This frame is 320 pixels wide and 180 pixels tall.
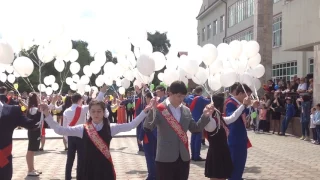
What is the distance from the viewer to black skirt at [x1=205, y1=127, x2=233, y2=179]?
6.27m

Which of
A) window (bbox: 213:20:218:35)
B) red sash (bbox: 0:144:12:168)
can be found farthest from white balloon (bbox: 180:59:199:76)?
window (bbox: 213:20:218:35)

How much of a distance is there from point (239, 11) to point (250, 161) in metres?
31.2

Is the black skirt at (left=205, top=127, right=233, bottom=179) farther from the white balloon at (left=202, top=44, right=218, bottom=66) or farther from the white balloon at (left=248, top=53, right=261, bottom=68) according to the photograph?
the white balloon at (left=248, top=53, right=261, bottom=68)

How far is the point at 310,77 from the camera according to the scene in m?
19.0

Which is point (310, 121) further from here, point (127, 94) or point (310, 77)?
point (127, 94)

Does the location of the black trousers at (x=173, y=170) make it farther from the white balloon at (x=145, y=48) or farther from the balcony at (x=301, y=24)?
the balcony at (x=301, y=24)

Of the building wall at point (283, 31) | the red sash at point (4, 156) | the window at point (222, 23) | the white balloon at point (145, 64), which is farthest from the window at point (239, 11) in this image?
the red sash at point (4, 156)

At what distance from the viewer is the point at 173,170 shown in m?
5.27

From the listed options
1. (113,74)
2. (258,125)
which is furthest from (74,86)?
(258,125)

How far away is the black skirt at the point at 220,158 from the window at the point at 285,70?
78.6 feet

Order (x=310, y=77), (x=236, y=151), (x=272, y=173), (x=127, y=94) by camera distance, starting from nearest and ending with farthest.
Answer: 1. (x=236, y=151)
2. (x=272, y=173)
3. (x=310, y=77)
4. (x=127, y=94)

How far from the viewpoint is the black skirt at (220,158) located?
247 inches

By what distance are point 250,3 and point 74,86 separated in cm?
2651

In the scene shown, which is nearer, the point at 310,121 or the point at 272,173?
the point at 272,173
